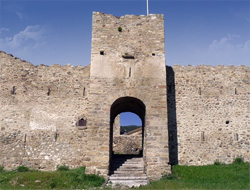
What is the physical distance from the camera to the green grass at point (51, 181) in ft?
32.3

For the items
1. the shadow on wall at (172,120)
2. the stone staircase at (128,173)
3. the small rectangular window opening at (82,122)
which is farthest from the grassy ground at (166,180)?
the small rectangular window opening at (82,122)

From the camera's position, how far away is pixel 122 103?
45.7 feet

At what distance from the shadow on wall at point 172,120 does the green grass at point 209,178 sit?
1335 mm

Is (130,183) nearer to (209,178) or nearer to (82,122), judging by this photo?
(209,178)

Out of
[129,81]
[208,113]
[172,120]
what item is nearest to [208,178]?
[172,120]

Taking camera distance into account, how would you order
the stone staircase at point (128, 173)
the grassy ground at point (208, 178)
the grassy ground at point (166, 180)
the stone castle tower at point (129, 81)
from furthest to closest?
the stone castle tower at point (129, 81), the stone staircase at point (128, 173), the grassy ground at point (166, 180), the grassy ground at point (208, 178)

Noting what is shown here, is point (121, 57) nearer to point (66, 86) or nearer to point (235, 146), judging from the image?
point (66, 86)

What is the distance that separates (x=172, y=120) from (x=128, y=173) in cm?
433

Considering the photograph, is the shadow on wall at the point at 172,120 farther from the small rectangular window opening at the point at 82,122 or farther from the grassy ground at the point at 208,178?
the small rectangular window opening at the point at 82,122

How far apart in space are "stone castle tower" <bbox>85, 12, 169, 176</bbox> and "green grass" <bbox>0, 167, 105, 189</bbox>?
2.54 ft

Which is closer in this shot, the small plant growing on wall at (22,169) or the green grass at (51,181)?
the green grass at (51,181)

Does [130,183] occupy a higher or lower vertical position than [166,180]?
lower

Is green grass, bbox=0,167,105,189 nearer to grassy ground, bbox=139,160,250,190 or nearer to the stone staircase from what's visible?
the stone staircase

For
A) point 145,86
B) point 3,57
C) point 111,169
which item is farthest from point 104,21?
point 111,169
